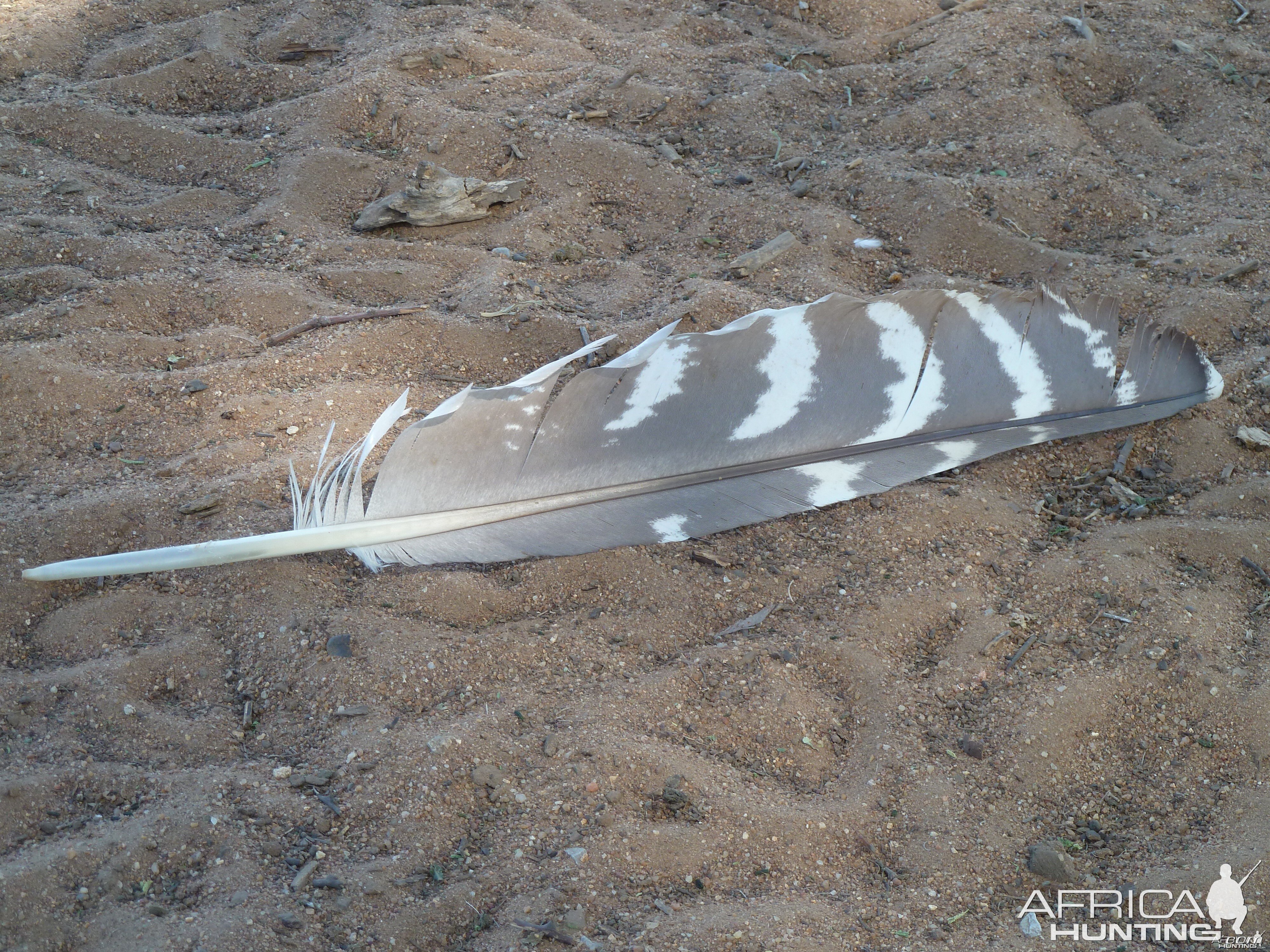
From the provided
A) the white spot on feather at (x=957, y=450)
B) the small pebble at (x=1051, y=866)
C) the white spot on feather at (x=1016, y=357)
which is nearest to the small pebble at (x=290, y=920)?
the small pebble at (x=1051, y=866)

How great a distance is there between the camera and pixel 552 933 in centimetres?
155

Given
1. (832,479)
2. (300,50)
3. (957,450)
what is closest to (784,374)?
(832,479)

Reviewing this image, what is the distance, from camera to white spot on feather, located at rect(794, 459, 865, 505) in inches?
94.4

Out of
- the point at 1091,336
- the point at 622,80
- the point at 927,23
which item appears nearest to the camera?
the point at 1091,336

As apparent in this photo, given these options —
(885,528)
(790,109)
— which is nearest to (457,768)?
(885,528)

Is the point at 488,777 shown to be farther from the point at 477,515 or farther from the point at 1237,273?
the point at 1237,273

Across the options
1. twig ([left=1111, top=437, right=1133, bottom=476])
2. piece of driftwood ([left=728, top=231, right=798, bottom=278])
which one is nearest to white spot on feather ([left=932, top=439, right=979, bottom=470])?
twig ([left=1111, top=437, right=1133, bottom=476])

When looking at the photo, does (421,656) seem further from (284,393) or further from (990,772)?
(990,772)

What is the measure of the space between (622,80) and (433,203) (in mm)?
1010

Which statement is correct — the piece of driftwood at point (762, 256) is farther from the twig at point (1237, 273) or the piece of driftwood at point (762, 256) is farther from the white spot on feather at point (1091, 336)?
the twig at point (1237, 273)

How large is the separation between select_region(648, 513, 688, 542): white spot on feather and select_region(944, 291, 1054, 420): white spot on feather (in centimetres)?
97

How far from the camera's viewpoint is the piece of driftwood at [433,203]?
10.2 ft

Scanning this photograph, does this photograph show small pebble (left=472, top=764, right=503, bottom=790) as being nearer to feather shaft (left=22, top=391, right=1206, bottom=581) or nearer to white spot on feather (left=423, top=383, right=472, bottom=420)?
feather shaft (left=22, top=391, right=1206, bottom=581)

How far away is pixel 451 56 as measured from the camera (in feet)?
12.2
